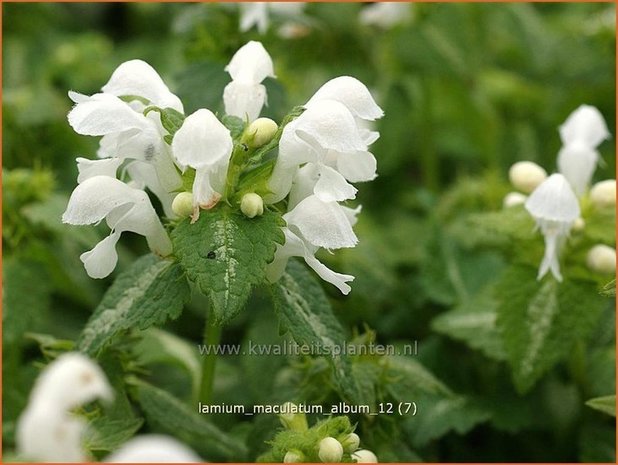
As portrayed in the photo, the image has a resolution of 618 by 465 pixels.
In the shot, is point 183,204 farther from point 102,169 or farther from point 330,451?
point 330,451

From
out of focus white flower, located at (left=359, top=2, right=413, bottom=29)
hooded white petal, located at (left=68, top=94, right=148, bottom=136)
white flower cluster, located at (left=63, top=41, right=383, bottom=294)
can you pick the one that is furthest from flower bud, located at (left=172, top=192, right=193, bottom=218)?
out of focus white flower, located at (left=359, top=2, right=413, bottom=29)

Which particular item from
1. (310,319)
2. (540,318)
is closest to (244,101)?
(310,319)

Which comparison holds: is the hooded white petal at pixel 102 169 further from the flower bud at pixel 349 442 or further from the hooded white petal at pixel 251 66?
the flower bud at pixel 349 442

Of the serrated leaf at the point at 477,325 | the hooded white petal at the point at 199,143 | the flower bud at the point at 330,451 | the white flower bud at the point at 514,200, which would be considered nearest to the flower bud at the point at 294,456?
the flower bud at the point at 330,451

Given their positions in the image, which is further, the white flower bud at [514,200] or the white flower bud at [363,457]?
the white flower bud at [514,200]

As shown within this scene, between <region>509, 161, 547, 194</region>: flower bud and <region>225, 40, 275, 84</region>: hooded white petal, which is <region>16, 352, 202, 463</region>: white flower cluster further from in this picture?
<region>509, 161, 547, 194</region>: flower bud
